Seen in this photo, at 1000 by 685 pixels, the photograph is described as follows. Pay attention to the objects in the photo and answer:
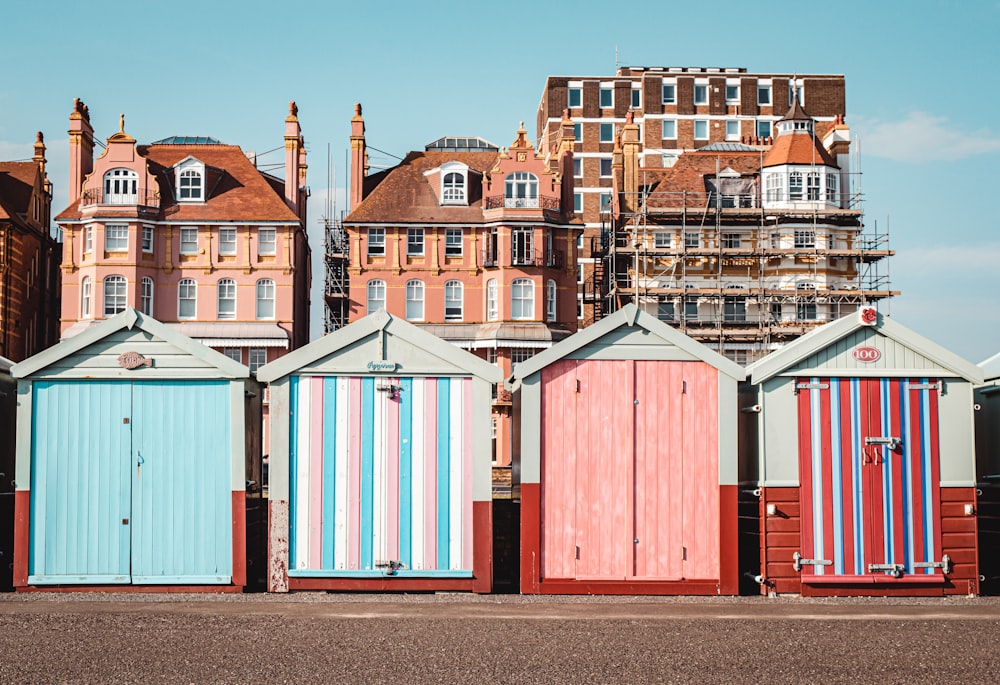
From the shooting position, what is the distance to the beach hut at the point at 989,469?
18.9 meters

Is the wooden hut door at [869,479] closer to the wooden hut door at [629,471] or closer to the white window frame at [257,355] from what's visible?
the wooden hut door at [629,471]

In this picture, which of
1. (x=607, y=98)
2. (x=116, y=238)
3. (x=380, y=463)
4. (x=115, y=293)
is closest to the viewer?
(x=380, y=463)

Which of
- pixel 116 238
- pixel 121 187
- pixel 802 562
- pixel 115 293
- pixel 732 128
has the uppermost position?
pixel 732 128

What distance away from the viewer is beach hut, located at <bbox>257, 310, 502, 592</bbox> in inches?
691

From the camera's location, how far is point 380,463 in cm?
1766

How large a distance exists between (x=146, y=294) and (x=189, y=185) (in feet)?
16.9

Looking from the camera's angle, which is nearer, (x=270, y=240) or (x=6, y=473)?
(x=6, y=473)

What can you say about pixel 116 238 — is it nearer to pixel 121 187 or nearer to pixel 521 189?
pixel 121 187

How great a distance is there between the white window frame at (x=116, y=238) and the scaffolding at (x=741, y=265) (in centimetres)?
2113

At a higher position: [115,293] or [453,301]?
[115,293]

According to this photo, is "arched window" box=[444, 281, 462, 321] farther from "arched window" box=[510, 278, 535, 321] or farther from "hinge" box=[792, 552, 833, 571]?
"hinge" box=[792, 552, 833, 571]

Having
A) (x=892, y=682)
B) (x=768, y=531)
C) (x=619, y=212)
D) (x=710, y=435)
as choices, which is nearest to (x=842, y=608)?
(x=768, y=531)

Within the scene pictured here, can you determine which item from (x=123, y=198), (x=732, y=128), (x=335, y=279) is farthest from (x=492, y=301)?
(x=732, y=128)

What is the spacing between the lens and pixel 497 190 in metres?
52.1
